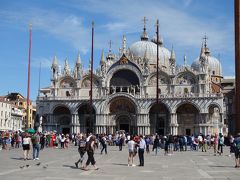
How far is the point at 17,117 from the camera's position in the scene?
90250 millimetres

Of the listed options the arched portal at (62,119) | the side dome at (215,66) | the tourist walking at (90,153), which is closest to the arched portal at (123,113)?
the arched portal at (62,119)

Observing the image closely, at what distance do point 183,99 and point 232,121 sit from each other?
19639 millimetres

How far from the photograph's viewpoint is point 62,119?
2704 inches

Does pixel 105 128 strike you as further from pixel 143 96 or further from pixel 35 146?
pixel 35 146

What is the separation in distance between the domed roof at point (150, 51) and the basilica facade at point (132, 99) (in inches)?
381

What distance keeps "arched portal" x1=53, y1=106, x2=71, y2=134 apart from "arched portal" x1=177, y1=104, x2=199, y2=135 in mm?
17670

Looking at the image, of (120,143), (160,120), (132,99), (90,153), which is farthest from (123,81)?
(90,153)

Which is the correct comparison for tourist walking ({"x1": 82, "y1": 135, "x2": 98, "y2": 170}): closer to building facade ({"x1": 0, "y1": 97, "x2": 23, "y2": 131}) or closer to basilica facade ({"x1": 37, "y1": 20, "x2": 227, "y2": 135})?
basilica facade ({"x1": 37, "y1": 20, "x2": 227, "y2": 135})

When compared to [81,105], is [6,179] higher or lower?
lower

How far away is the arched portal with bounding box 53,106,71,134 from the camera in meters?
67.9

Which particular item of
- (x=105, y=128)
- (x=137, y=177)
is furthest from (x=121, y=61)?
(x=137, y=177)

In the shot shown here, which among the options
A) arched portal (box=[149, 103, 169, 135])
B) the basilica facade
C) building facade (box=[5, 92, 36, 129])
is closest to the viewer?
the basilica facade

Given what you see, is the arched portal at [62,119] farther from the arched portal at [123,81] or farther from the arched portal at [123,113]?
the arched portal at [123,81]

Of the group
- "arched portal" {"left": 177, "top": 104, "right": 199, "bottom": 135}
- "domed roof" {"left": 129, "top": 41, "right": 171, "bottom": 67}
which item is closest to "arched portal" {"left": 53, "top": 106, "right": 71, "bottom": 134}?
"domed roof" {"left": 129, "top": 41, "right": 171, "bottom": 67}
